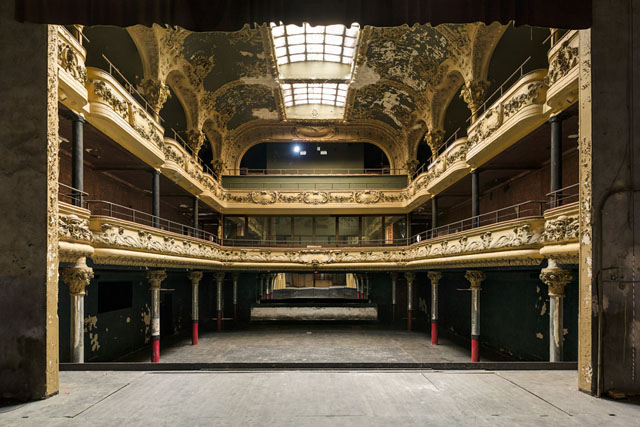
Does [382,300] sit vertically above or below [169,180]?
below

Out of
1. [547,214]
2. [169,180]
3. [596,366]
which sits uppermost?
[169,180]

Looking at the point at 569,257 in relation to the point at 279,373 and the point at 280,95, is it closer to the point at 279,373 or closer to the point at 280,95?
the point at 279,373

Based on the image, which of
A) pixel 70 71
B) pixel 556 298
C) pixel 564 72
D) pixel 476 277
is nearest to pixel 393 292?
pixel 476 277

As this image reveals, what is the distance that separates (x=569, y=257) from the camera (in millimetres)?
9047

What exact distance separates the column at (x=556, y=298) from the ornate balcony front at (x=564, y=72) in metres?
3.98

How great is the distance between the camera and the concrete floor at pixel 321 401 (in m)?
3.98

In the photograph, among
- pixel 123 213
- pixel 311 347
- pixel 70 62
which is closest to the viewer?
pixel 70 62

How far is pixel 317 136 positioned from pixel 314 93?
3.59 metres

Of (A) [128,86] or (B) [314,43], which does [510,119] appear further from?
(A) [128,86]

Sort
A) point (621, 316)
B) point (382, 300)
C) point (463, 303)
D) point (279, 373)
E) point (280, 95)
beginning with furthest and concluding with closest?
point (382, 300)
point (280, 95)
point (463, 303)
point (279, 373)
point (621, 316)

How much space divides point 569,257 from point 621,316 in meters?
5.11

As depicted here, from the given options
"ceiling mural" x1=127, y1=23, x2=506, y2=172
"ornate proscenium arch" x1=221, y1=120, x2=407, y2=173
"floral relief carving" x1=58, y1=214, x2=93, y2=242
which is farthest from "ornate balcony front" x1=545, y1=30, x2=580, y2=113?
"ornate proscenium arch" x1=221, y1=120, x2=407, y2=173

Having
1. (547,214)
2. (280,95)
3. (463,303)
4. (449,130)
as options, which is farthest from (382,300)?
(547,214)

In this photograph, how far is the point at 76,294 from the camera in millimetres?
10445
